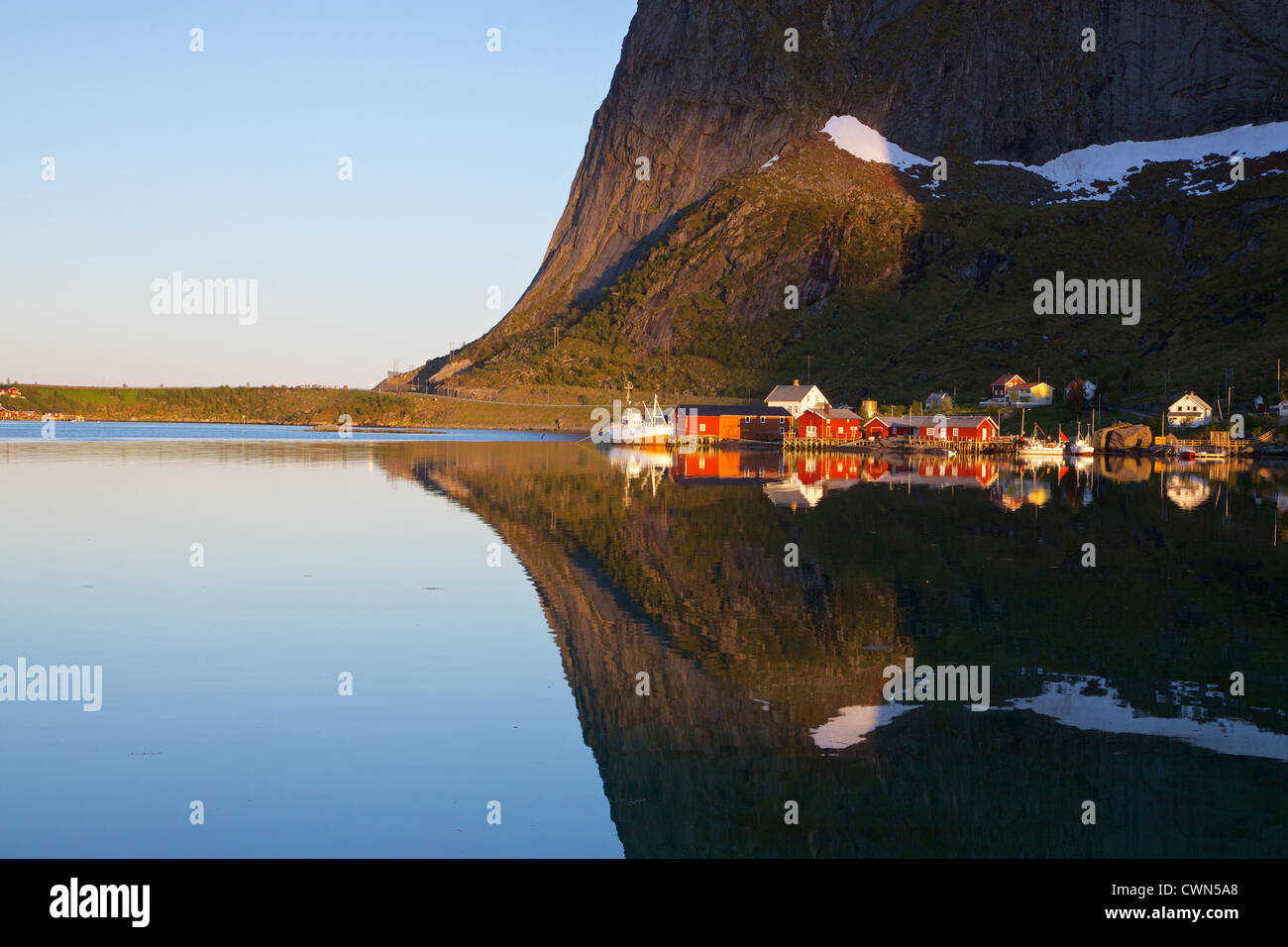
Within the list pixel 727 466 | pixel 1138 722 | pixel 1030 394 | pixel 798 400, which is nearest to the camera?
pixel 1138 722

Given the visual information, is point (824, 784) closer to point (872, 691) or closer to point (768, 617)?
point (872, 691)

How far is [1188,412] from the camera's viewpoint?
418 ft

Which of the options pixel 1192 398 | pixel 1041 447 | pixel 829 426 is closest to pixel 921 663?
pixel 1041 447

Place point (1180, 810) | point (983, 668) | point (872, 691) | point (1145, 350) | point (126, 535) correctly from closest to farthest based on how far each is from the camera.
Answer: point (1180, 810) < point (872, 691) < point (983, 668) < point (126, 535) < point (1145, 350)

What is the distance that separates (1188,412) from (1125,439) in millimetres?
15483

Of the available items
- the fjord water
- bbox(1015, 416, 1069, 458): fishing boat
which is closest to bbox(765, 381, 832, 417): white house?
bbox(1015, 416, 1069, 458): fishing boat

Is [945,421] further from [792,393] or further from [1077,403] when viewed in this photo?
[792,393]

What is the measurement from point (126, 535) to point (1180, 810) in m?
35.1

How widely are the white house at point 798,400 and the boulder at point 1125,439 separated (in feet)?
118

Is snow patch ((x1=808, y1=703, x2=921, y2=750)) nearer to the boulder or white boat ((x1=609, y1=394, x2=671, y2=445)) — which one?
the boulder

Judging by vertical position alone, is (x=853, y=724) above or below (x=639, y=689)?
below

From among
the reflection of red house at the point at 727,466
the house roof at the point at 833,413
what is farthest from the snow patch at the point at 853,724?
the house roof at the point at 833,413

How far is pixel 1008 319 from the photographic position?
199m
